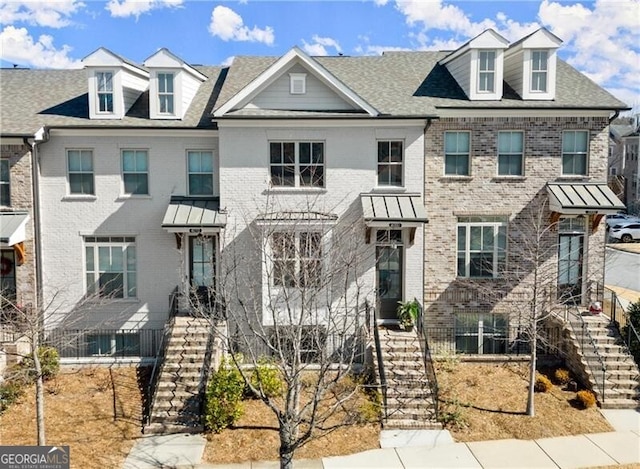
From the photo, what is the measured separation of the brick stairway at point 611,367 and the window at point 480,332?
2.36m

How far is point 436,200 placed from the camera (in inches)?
713

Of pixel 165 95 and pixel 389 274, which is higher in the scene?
pixel 165 95

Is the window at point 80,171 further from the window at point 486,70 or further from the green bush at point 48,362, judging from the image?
the window at point 486,70

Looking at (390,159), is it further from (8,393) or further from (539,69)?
(8,393)

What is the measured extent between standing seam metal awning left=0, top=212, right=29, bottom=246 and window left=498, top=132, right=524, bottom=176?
15.3m

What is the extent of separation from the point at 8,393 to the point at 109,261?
5121 mm

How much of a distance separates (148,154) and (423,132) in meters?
8.91

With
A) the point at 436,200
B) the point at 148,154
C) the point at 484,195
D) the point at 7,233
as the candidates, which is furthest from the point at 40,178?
the point at 484,195

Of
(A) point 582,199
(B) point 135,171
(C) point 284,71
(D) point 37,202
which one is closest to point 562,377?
(A) point 582,199

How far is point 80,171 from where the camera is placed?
18.1m

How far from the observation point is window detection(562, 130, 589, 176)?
18.2 meters

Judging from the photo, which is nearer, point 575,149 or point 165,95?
point 575,149

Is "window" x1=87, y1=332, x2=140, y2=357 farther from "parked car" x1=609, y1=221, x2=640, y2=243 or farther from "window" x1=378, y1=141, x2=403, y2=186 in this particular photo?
"parked car" x1=609, y1=221, x2=640, y2=243

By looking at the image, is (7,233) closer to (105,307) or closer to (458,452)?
(105,307)
